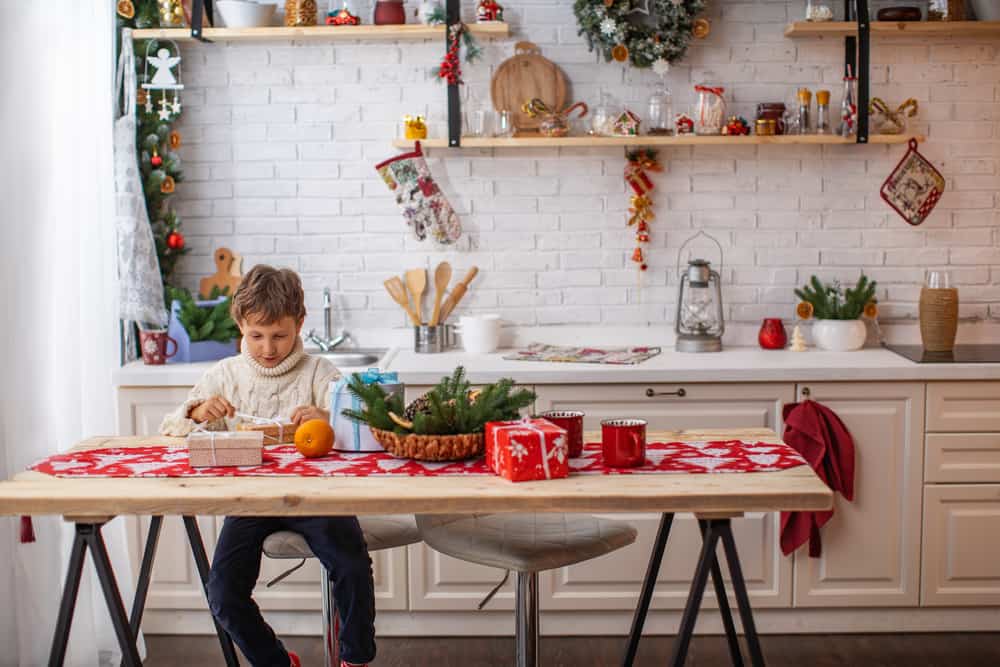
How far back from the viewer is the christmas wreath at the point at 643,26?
411 cm

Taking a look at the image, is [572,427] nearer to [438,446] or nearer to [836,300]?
[438,446]

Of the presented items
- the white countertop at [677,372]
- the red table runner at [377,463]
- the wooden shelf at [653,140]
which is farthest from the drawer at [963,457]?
the red table runner at [377,463]

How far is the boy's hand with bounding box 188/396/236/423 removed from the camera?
2.75 m

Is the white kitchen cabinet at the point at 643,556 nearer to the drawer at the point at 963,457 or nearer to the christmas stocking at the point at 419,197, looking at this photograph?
the drawer at the point at 963,457

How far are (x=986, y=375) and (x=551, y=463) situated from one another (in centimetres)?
208

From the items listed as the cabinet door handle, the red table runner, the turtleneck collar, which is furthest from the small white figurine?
the turtleneck collar

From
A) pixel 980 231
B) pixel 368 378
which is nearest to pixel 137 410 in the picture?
pixel 368 378

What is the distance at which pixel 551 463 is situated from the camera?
7.46ft

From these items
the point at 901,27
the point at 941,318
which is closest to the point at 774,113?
the point at 901,27

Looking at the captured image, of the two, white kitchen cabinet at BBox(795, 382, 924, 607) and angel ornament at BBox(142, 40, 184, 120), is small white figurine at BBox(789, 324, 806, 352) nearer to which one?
white kitchen cabinet at BBox(795, 382, 924, 607)

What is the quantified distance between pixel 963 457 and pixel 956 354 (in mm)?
394

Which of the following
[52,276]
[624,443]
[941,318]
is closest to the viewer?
[624,443]

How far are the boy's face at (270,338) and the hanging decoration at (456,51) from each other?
159 centimetres

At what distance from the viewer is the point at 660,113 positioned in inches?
165
